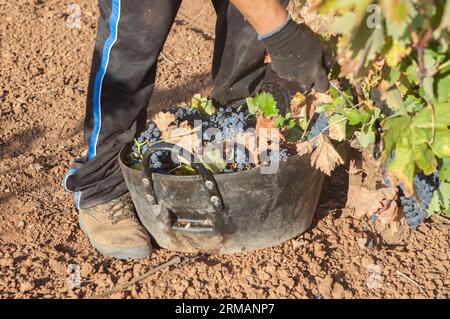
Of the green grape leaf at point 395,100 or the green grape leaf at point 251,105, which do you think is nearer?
the green grape leaf at point 395,100

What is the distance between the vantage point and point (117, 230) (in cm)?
308

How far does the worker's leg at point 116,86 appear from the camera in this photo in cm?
277

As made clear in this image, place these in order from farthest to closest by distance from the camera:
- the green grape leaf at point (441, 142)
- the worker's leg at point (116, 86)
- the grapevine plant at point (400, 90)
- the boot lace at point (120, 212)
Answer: the boot lace at point (120, 212) → the worker's leg at point (116, 86) → the green grape leaf at point (441, 142) → the grapevine plant at point (400, 90)

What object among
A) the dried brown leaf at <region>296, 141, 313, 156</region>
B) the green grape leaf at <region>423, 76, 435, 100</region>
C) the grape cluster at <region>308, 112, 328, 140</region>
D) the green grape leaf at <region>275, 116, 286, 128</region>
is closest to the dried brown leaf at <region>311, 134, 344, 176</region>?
the dried brown leaf at <region>296, 141, 313, 156</region>

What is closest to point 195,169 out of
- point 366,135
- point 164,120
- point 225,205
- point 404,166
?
point 225,205

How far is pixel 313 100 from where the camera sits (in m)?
2.92

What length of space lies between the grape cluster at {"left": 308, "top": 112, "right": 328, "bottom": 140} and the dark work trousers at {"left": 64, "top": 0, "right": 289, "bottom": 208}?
0.59 meters

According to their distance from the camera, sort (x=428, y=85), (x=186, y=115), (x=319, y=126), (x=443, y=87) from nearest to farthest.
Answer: (x=428, y=85), (x=443, y=87), (x=319, y=126), (x=186, y=115)

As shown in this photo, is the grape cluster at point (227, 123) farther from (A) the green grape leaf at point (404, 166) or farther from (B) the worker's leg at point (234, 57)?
(A) the green grape leaf at point (404, 166)

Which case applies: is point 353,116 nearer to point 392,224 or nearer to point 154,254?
point 392,224

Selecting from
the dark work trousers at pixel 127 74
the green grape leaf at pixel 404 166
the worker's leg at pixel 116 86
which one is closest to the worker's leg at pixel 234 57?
the dark work trousers at pixel 127 74

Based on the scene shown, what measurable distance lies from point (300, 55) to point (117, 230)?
1.08m

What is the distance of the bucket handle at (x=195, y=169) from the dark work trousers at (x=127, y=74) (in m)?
0.32

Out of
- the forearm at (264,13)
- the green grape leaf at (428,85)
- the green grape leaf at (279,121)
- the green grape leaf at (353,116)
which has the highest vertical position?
the forearm at (264,13)
